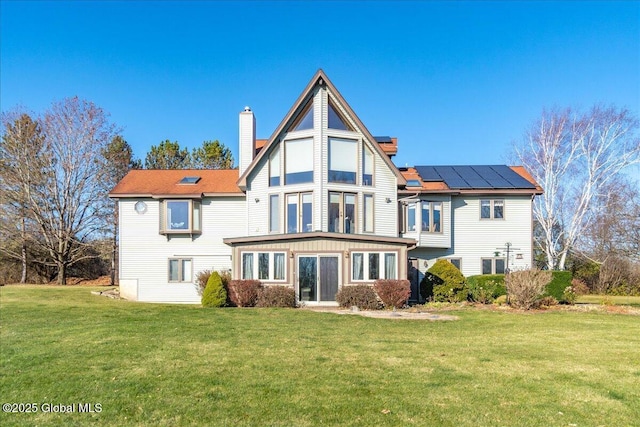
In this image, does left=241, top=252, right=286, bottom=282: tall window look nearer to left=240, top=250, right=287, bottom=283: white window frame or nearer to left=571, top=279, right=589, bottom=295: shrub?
left=240, top=250, right=287, bottom=283: white window frame

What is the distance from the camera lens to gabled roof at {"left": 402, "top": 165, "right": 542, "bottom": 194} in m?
24.2

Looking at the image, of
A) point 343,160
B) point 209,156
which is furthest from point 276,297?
point 209,156

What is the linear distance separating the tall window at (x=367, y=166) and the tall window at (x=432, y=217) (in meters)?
3.48

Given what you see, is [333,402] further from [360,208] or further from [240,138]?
[240,138]

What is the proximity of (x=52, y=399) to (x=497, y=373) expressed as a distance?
22.6 feet

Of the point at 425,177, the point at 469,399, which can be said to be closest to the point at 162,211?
the point at 425,177

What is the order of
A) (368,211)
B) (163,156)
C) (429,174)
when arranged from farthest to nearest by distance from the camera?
1. (163,156)
2. (429,174)
3. (368,211)

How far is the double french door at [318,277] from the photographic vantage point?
19.9 meters

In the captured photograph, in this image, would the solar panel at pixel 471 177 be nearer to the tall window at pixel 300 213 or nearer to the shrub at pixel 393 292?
the shrub at pixel 393 292

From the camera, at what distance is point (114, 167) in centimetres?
3941

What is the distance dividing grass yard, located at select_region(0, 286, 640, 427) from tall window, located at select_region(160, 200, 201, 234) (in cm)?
1055

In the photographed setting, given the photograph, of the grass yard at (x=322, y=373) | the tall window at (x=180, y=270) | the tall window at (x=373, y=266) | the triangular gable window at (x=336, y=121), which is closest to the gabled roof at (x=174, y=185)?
the tall window at (x=180, y=270)

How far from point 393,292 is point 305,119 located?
347 inches

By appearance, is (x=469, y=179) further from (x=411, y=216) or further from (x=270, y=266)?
(x=270, y=266)
